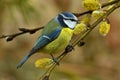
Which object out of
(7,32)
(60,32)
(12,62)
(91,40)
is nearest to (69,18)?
(60,32)

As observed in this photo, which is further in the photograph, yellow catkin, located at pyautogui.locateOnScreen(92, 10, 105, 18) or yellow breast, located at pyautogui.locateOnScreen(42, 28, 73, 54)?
yellow breast, located at pyautogui.locateOnScreen(42, 28, 73, 54)

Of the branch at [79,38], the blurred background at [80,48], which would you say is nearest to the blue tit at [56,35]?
the branch at [79,38]

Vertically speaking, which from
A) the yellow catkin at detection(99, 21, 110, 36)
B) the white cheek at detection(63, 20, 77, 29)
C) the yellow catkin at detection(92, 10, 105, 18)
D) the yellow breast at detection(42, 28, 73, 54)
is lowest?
the yellow breast at detection(42, 28, 73, 54)

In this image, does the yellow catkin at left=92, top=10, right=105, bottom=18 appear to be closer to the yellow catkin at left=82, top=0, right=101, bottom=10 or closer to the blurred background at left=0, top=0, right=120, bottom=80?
the yellow catkin at left=82, top=0, right=101, bottom=10

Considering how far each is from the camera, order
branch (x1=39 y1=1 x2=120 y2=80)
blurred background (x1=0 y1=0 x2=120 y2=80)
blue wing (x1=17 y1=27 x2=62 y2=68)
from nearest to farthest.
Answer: branch (x1=39 y1=1 x2=120 y2=80) → blue wing (x1=17 y1=27 x2=62 y2=68) → blurred background (x1=0 y1=0 x2=120 y2=80)

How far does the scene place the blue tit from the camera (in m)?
1.09

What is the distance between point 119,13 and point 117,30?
0.13m

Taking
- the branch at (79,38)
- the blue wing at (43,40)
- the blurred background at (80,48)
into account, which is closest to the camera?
the branch at (79,38)

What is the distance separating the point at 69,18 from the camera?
107cm

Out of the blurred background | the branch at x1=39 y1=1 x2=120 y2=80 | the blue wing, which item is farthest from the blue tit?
the blurred background

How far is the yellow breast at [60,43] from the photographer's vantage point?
116cm

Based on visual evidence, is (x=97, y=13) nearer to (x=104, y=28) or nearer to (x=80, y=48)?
(x=104, y=28)

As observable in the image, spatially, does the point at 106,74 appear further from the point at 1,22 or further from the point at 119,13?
the point at 1,22

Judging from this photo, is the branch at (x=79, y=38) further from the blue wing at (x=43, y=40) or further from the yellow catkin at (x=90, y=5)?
the blue wing at (x=43, y=40)
